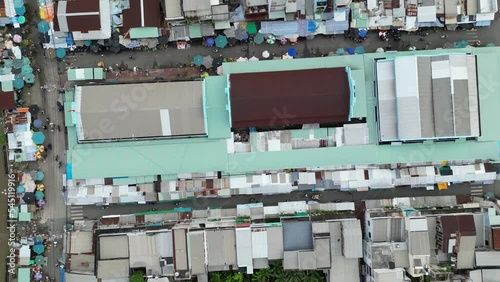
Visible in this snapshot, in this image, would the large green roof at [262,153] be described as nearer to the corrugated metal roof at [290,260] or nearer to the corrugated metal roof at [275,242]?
the corrugated metal roof at [275,242]

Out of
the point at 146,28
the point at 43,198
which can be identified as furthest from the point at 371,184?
the point at 43,198

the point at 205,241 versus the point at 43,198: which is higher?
the point at 43,198

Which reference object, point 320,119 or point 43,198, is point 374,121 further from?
point 43,198

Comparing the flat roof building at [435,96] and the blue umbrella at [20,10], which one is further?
the blue umbrella at [20,10]

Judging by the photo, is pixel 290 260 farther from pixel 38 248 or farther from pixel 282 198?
pixel 38 248

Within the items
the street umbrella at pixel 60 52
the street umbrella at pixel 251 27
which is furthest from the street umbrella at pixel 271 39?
the street umbrella at pixel 60 52

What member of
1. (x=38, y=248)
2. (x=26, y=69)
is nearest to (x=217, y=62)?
(x=26, y=69)
